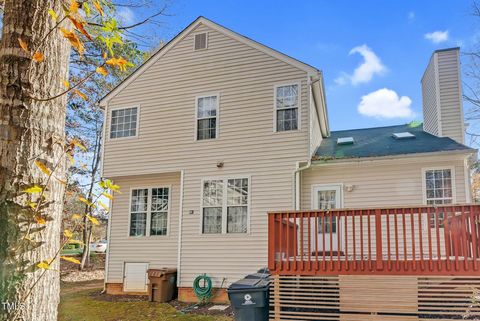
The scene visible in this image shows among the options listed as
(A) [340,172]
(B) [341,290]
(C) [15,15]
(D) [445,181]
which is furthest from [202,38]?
(C) [15,15]

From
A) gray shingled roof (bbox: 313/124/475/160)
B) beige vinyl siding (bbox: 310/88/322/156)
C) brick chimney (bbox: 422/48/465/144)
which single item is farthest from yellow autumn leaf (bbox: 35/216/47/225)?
brick chimney (bbox: 422/48/465/144)

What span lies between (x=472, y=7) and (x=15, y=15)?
567 inches

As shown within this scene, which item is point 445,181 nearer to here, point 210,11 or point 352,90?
point 210,11

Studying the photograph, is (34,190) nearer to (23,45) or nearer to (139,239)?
(23,45)

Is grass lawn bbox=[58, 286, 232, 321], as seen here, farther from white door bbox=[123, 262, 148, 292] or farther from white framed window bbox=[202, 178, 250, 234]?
white framed window bbox=[202, 178, 250, 234]

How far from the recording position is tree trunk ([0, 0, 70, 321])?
1530 mm

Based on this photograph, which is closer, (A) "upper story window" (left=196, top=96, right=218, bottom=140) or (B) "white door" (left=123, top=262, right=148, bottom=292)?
(A) "upper story window" (left=196, top=96, right=218, bottom=140)

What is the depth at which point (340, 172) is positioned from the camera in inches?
387

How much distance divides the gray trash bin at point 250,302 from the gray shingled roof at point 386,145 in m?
4.73

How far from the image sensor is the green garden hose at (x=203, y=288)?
959 centimetres

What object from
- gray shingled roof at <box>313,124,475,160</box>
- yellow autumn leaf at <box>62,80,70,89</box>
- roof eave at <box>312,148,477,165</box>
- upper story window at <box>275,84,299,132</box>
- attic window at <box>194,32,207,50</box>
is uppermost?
attic window at <box>194,32,207,50</box>

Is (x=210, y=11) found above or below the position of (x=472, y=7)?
below

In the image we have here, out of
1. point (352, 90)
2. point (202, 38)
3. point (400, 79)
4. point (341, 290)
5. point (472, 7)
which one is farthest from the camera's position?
point (352, 90)

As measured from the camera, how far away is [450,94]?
10.4 m
